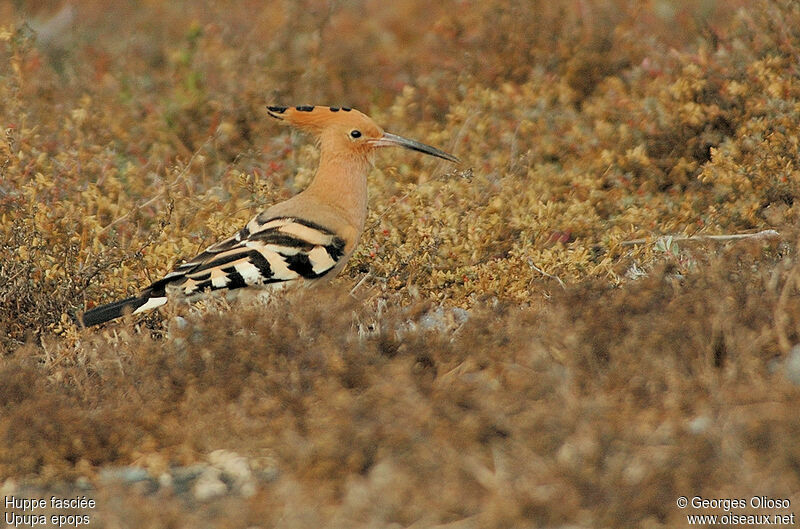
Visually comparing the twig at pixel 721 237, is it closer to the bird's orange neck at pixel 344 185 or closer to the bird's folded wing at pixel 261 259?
the bird's orange neck at pixel 344 185

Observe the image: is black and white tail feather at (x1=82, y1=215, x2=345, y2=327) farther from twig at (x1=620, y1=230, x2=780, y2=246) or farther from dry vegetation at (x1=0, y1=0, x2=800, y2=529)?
twig at (x1=620, y1=230, x2=780, y2=246)

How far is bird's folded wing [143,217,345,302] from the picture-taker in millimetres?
3953

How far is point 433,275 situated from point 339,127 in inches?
31.4

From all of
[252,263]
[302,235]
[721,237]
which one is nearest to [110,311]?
[252,263]

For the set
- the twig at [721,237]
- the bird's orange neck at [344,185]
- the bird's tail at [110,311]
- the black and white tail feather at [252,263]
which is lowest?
the twig at [721,237]

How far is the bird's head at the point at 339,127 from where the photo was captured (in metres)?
4.64

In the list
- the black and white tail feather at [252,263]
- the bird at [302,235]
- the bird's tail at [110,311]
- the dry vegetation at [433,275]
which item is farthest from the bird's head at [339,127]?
the bird's tail at [110,311]

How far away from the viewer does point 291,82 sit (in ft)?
22.4

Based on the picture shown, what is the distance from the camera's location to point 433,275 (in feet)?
14.3

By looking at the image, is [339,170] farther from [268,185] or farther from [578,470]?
[578,470]

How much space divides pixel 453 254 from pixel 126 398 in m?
1.75

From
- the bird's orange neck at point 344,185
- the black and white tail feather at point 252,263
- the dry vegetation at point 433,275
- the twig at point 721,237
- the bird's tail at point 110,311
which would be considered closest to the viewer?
the dry vegetation at point 433,275

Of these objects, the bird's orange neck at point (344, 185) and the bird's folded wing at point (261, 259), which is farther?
the bird's orange neck at point (344, 185)

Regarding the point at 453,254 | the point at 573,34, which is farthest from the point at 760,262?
the point at 573,34
